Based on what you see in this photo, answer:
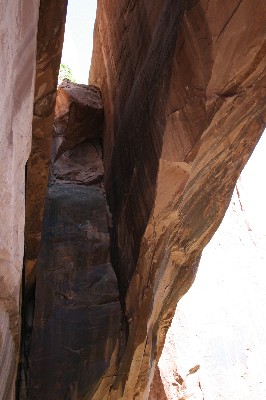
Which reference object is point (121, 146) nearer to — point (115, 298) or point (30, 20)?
point (115, 298)

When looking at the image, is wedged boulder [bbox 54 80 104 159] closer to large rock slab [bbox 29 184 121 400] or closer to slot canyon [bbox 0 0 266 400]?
slot canyon [bbox 0 0 266 400]

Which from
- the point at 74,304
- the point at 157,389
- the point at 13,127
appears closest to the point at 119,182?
the point at 74,304

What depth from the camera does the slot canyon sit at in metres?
3.64

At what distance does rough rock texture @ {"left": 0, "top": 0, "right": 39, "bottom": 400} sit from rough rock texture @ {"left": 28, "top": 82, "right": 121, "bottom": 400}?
7.16 ft

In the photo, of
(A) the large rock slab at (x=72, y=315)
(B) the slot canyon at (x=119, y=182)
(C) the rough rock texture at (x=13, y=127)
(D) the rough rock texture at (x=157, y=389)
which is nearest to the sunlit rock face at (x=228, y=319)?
(D) the rough rock texture at (x=157, y=389)

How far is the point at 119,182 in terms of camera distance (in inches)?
227

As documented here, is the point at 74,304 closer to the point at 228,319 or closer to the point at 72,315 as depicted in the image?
the point at 72,315

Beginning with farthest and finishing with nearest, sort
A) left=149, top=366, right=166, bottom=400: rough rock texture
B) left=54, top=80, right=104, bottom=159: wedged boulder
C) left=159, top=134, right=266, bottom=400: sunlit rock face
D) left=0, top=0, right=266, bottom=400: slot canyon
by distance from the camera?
left=159, top=134, right=266, bottom=400: sunlit rock face → left=149, top=366, right=166, bottom=400: rough rock texture → left=54, top=80, right=104, bottom=159: wedged boulder → left=0, top=0, right=266, bottom=400: slot canyon

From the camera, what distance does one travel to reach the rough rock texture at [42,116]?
389 centimetres

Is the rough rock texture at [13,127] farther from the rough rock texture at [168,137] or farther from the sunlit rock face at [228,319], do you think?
the sunlit rock face at [228,319]

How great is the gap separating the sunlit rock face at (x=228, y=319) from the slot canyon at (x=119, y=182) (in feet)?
8.25

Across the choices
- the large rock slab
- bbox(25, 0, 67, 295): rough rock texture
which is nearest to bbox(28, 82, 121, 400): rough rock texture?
the large rock slab

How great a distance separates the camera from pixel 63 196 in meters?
6.26

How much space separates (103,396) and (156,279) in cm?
166
